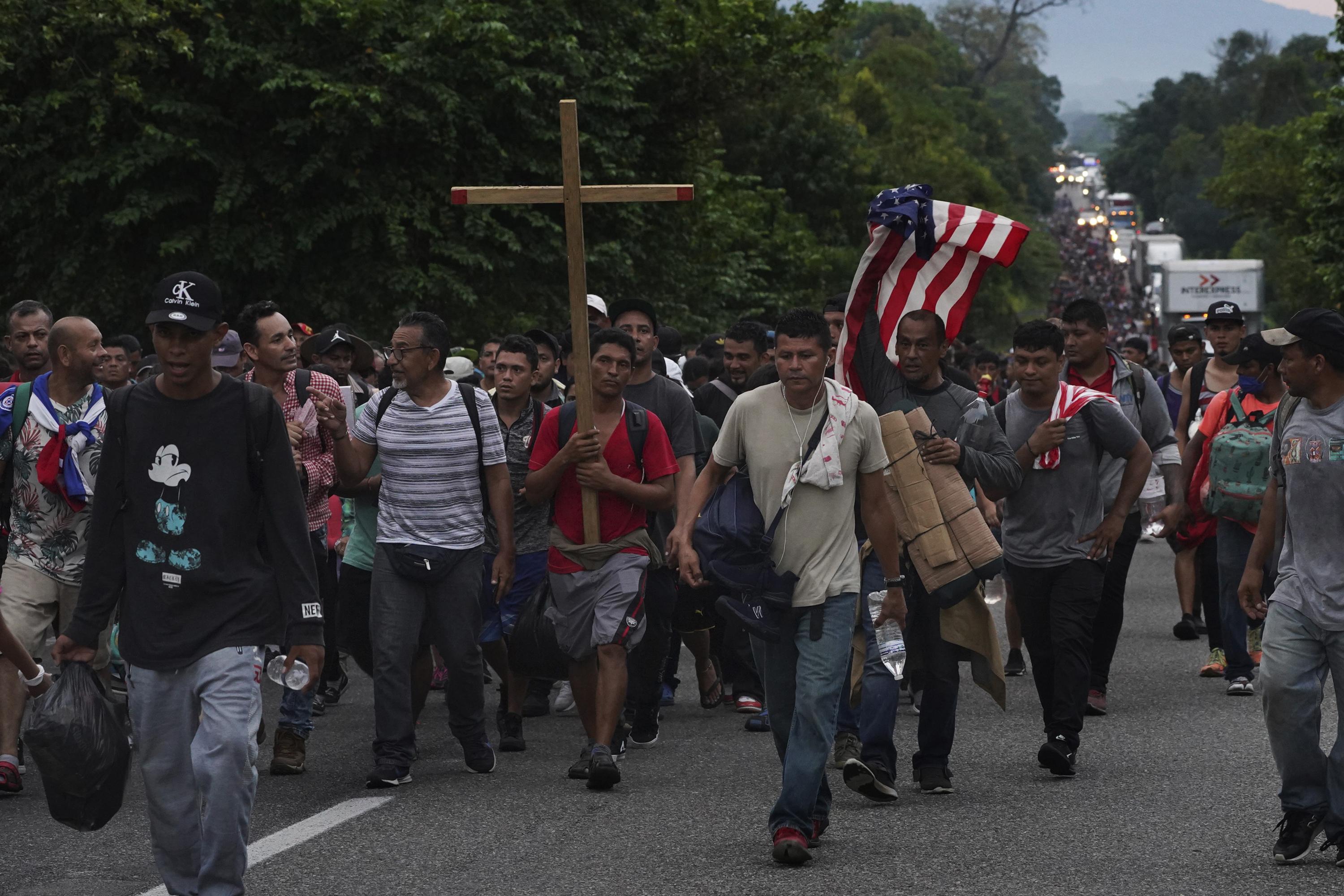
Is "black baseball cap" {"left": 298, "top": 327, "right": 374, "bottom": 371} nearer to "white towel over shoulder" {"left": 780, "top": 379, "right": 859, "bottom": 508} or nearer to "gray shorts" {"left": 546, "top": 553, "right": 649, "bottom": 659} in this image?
"gray shorts" {"left": 546, "top": 553, "right": 649, "bottom": 659}

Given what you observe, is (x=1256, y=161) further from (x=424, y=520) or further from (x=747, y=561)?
(x=747, y=561)

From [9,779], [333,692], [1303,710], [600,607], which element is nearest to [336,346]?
[333,692]

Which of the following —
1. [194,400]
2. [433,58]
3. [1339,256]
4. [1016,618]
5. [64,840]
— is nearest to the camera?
[194,400]

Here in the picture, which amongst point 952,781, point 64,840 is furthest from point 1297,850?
point 64,840

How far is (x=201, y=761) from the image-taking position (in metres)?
5.30

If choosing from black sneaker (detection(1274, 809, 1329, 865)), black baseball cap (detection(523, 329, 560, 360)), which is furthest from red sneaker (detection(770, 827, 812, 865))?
black baseball cap (detection(523, 329, 560, 360))

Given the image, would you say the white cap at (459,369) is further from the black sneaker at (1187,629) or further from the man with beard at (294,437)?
the black sneaker at (1187,629)

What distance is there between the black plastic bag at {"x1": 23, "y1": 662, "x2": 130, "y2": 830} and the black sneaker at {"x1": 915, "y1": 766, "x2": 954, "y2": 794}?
3538mm

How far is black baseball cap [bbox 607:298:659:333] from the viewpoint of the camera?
394 inches

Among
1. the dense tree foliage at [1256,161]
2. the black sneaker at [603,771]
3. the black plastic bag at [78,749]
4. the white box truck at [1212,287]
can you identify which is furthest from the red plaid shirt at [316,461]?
the white box truck at [1212,287]

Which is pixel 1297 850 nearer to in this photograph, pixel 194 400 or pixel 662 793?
pixel 662 793

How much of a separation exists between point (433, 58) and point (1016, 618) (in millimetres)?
10346

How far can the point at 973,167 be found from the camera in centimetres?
7838

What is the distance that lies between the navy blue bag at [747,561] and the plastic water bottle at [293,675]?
1675 mm
